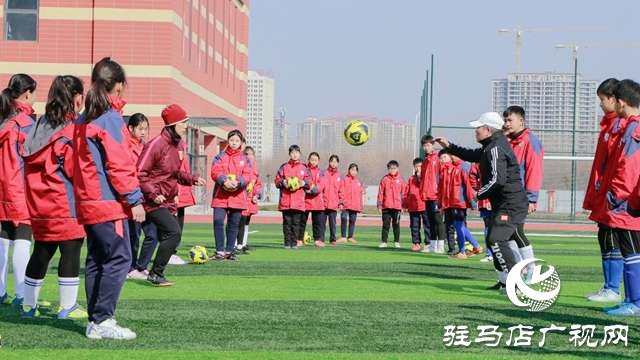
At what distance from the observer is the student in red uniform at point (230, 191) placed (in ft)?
46.1

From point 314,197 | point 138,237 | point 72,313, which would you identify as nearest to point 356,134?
point 314,197

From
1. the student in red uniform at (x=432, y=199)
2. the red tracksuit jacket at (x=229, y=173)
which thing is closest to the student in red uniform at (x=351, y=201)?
the student in red uniform at (x=432, y=199)

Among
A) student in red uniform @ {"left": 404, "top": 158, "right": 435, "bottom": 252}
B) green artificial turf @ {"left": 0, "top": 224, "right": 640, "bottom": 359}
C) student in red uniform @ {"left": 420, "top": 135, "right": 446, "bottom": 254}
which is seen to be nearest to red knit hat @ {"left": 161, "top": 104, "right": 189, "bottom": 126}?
green artificial turf @ {"left": 0, "top": 224, "right": 640, "bottom": 359}

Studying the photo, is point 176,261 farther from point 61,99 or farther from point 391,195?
point 391,195

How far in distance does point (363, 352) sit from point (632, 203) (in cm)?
283

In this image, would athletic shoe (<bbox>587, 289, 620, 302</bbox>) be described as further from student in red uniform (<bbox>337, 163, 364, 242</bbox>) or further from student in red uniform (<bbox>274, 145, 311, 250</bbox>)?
student in red uniform (<bbox>337, 163, 364, 242</bbox>)

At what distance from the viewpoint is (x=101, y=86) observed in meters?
6.78

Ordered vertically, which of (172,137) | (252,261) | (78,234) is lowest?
(252,261)

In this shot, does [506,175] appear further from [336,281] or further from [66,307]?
[66,307]

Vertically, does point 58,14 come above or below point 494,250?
above

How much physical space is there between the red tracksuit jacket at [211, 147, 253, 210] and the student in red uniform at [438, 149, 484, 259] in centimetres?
362

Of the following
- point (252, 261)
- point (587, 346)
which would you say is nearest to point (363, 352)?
point (587, 346)

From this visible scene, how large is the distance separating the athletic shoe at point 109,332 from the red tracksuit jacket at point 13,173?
2.02 m

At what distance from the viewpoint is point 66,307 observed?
763 centimetres
